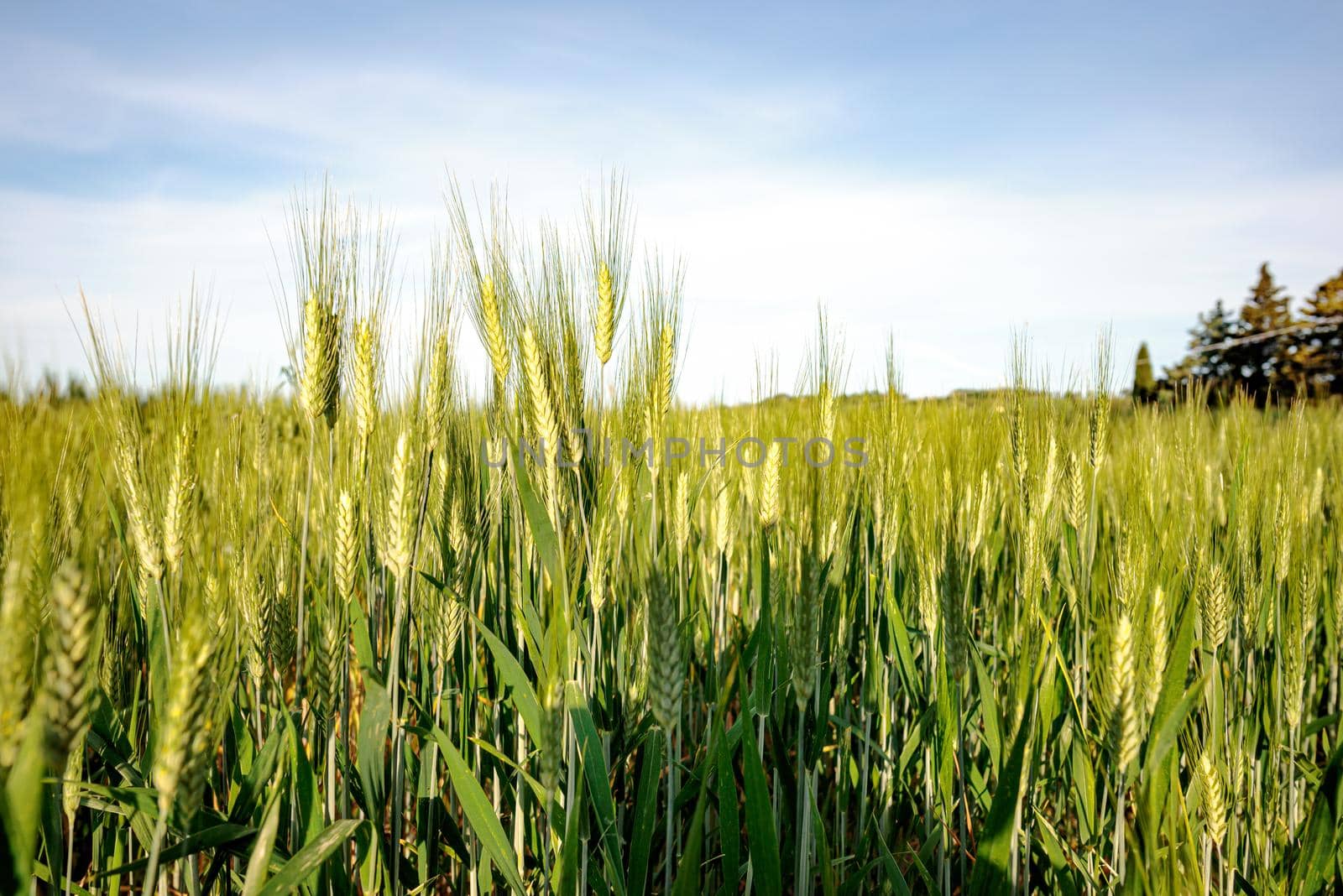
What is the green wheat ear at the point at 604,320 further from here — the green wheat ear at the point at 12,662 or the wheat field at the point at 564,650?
the green wheat ear at the point at 12,662

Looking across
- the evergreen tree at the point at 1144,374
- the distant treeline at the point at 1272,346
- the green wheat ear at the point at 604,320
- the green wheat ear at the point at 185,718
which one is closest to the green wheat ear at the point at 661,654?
the green wheat ear at the point at 185,718

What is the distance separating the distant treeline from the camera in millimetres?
14086

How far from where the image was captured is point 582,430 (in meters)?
1.27

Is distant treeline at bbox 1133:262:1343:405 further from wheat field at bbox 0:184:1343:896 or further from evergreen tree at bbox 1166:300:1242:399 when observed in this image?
wheat field at bbox 0:184:1343:896

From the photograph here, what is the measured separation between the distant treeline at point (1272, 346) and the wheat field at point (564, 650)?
524 inches

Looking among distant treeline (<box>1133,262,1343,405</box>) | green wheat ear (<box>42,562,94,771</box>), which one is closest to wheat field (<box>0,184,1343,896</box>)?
green wheat ear (<box>42,562,94,771</box>)

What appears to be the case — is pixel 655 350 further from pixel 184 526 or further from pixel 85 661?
pixel 85 661

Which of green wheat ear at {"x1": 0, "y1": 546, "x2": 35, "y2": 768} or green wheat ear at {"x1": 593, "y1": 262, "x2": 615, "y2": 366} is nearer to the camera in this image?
green wheat ear at {"x1": 0, "y1": 546, "x2": 35, "y2": 768}

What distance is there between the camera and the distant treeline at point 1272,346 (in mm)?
14086

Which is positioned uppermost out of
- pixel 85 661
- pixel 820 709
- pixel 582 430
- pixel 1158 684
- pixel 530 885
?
pixel 582 430

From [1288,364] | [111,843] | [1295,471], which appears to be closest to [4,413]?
[111,843]

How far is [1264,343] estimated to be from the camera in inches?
626

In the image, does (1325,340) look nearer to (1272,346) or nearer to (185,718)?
(1272,346)

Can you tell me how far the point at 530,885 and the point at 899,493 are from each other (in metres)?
1.19
